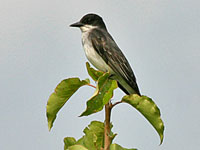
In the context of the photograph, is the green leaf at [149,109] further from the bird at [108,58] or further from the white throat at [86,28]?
the white throat at [86,28]

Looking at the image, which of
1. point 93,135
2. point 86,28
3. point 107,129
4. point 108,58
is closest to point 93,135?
point 93,135

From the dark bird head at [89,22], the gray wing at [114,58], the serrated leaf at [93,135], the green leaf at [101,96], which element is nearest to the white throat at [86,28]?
the dark bird head at [89,22]

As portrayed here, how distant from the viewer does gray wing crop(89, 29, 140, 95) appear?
28.2 ft

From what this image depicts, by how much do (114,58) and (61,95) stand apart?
4.34m

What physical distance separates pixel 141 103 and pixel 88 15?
5.87 meters

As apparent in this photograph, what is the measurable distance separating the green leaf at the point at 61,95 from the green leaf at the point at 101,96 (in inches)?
10.6

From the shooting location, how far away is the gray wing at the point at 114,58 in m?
8.60

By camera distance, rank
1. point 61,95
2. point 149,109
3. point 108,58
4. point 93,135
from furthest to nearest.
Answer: point 108,58, point 93,135, point 61,95, point 149,109

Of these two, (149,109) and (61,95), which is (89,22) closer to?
(61,95)

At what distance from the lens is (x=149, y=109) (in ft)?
14.5

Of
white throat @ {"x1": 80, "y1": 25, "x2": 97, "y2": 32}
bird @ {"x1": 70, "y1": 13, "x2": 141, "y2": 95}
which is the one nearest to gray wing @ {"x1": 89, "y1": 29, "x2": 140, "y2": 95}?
bird @ {"x1": 70, "y1": 13, "x2": 141, "y2": 95}

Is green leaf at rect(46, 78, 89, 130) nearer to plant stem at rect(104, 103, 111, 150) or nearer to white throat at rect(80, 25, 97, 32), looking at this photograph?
plant stem at rect(104, 103, 111, 150)

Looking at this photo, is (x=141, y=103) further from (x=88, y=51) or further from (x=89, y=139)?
(x=88, y=51)

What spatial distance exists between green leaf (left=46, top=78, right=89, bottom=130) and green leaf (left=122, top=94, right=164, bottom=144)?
0.65m
